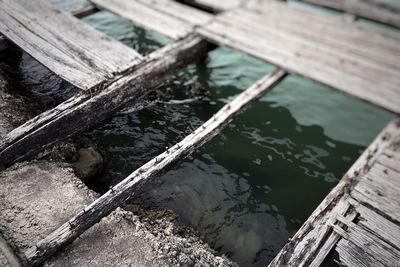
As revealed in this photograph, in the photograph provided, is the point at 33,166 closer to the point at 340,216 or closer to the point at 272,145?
the point at 340,216

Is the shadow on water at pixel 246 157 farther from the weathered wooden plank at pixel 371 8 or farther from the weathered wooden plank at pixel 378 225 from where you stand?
the weathered wooden plank at pixel 371 8

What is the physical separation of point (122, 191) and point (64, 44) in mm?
2658

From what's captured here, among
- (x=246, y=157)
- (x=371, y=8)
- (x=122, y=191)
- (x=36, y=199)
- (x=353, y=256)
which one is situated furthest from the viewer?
(x=371, y=8)

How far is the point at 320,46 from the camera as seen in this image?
5609 mm

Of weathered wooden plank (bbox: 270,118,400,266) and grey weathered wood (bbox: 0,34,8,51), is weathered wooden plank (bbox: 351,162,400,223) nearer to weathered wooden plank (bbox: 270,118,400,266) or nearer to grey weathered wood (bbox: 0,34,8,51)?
weathered wooden plank (bbox: 270,118,400,266)

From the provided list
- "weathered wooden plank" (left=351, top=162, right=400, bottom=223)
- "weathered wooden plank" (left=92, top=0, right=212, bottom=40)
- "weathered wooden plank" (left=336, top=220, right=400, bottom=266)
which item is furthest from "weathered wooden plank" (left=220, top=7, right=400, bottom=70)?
"weathered wooden plank" (left=336, top=220, right=400, bottom=266)

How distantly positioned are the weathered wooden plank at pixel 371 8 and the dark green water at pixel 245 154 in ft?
5.66

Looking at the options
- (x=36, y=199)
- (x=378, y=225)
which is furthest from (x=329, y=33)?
(x=36, y=199)

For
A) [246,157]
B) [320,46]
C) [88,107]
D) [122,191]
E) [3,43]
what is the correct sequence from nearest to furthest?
[122,191]
[88,107]
[3,43]
[246,157]
[320,46]

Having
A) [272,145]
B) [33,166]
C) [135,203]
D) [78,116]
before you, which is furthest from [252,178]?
[33,166]

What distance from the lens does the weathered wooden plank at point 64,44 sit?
176 inches

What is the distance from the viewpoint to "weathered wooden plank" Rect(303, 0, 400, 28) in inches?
218

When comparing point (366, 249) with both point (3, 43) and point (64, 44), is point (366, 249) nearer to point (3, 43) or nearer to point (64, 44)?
point (64, 44)

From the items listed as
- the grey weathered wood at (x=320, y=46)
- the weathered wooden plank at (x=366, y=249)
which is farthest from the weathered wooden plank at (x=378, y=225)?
the grey weathered wood at (x=320, y=46)
